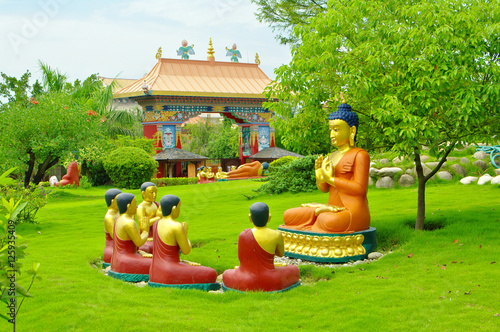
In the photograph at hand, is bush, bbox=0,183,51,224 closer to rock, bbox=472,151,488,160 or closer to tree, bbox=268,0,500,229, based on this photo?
tree, bbox=268,0,500,229

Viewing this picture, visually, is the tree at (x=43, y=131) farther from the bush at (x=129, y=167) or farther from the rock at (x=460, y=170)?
the rock at (x=460, y=170)

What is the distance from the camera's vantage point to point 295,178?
15.5m

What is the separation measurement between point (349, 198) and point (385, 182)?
7298 mm

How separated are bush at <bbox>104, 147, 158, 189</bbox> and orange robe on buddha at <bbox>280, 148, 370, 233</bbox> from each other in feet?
46.6

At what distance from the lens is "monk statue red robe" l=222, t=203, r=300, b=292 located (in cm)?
586

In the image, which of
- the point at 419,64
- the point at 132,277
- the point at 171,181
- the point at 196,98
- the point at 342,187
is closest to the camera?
the point at 132,277

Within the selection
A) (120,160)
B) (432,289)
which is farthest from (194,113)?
(432,289)

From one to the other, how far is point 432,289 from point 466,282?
1.39 feet

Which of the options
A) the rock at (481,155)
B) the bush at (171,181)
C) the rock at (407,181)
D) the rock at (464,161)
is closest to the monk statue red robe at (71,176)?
the bush at (171,181)

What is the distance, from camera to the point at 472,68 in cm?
769

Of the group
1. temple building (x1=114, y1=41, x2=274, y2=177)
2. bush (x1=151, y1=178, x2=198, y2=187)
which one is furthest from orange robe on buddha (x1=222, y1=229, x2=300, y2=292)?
temple building (x1=114, y1=41, x2=274, y2=177)

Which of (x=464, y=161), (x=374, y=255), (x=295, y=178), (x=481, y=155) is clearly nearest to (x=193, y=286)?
(x=374, y=255)

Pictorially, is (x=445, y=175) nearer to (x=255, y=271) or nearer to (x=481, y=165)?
(x=481, y=165)

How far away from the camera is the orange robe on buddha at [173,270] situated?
239 inches
